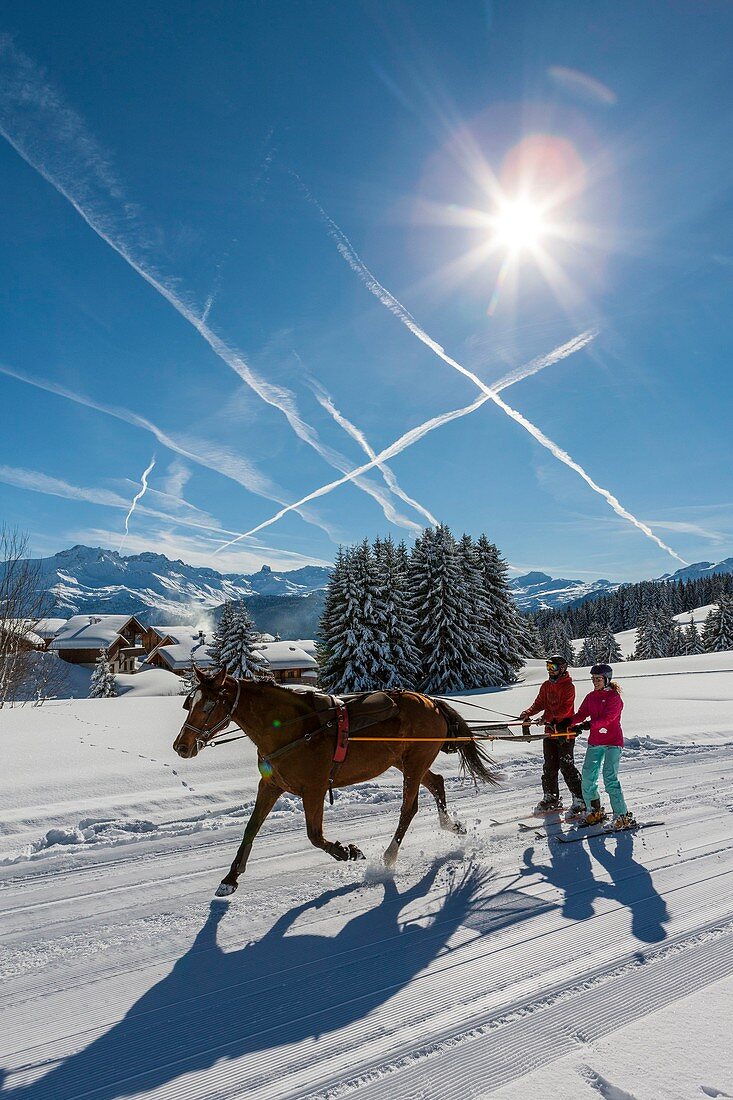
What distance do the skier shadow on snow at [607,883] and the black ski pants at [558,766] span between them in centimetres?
135

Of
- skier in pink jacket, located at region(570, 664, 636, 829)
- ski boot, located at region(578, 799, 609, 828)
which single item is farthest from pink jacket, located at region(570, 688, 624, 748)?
ski boot, located at region(578, 799, 609, 828)

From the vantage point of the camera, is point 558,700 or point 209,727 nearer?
point 209,727

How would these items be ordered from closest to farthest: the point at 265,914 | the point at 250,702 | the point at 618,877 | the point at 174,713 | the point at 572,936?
the point at 572,936
the point at 265,914
the point at 618,877
the point at 250,702
the point at 174,713

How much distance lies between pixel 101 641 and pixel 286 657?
20.4m

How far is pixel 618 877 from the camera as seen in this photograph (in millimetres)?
5371

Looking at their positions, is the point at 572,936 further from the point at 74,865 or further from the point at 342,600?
the point at 342,600

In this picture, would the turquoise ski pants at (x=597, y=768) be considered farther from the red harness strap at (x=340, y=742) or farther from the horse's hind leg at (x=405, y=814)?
the red harness strap at (x=340, y=742)

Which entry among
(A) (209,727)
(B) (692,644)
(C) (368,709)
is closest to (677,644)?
(B) (692,644)

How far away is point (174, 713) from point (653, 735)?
13.1m

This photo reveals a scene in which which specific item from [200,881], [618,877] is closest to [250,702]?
[200,881]

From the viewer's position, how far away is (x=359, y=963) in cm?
402

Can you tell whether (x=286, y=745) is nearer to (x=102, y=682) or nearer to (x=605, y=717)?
(x=605, y=717)

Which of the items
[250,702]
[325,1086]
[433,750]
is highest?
[250,702]

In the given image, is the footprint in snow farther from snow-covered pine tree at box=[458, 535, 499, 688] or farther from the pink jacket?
snow-covered pine tree at box=[458, 535, 499, 688]
